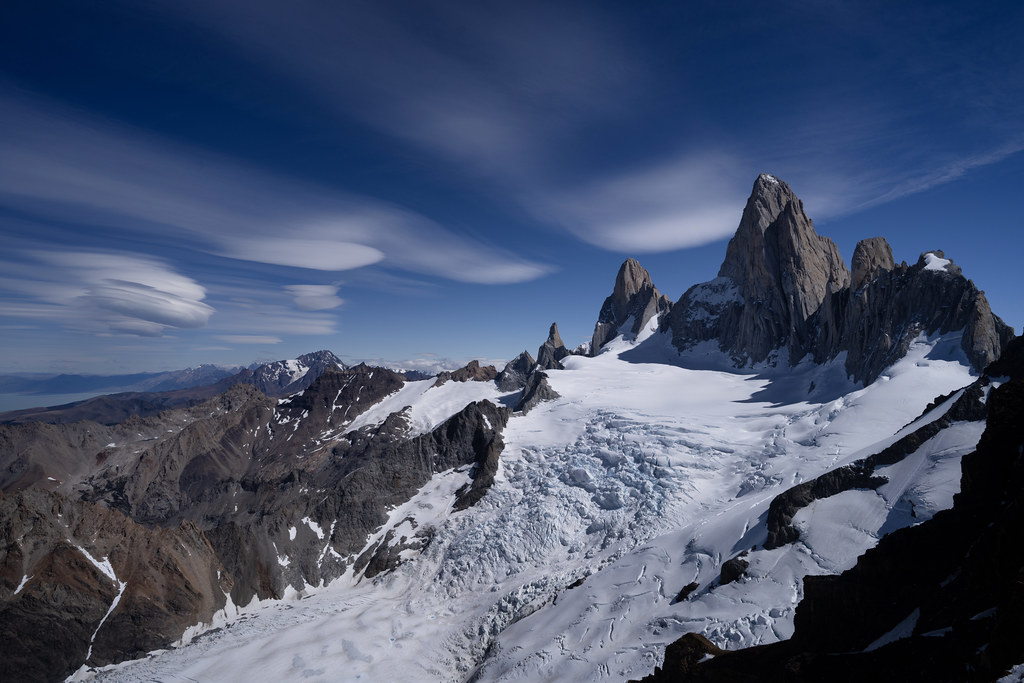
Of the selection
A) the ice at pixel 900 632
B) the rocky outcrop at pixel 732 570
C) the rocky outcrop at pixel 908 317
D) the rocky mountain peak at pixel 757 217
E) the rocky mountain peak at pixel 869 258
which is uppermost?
the rocky mountain peak at pixel 757 217

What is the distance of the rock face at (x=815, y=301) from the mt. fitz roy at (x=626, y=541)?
1.63 feet

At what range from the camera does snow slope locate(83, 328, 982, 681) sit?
27125 millimetres

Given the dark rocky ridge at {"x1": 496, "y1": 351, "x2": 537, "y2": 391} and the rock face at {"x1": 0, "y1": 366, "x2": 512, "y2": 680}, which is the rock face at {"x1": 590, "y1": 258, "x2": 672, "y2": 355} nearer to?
the dark rocky ridge at {"x1": 496, "y1": 351, "x2": 537, "y2": 391}

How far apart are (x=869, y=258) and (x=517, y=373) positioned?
94756 mm

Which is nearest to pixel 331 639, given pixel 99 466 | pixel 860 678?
pixel 860 678

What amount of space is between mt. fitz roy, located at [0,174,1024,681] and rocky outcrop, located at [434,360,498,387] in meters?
A: 62.7

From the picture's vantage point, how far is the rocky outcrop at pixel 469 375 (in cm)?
14911

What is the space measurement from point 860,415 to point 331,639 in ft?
180

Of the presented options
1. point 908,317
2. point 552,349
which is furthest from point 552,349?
point 908,317

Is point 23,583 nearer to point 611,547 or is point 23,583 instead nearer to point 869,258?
point 611,547

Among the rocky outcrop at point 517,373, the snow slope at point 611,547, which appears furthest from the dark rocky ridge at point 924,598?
the rocky outcrop at point 517,373

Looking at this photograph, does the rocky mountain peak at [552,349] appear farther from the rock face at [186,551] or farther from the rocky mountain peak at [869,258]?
the rocky mountain peak at [869,258]

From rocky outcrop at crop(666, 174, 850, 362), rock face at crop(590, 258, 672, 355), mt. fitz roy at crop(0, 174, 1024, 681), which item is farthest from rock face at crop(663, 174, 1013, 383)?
rock face at crop(590, 258, 672, 355)

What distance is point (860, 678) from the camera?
10.6 metres
